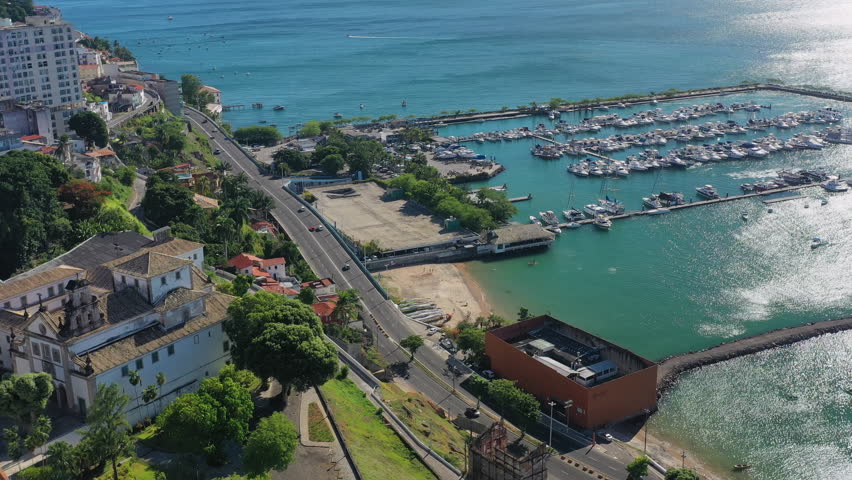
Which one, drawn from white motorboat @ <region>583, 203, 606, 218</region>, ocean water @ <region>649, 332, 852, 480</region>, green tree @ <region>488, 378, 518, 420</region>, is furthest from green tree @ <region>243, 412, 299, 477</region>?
white motorboat @ <region>583, 203, 606, 218</region>

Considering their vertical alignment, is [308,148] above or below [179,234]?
below

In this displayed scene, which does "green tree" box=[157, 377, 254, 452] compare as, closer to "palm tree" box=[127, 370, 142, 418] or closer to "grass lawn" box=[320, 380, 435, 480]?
"palm tree" box=[127, 370, 142, 418]

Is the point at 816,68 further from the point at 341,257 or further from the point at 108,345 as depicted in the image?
the point at 108,345

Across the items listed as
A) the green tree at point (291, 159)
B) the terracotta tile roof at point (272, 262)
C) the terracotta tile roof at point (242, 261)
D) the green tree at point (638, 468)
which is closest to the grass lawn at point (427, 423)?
the green tree at point (638, 468)

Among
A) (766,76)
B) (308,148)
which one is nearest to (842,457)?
(308,148)

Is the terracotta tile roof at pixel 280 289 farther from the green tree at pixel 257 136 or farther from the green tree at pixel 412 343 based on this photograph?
the green tree at pixel 257 136
